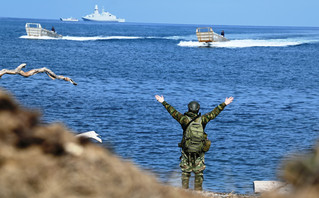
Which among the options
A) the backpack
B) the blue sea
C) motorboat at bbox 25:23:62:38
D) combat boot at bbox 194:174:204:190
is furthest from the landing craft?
the backpack

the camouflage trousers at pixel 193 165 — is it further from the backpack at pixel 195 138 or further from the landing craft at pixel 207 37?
the landing craft at pixel 207 37

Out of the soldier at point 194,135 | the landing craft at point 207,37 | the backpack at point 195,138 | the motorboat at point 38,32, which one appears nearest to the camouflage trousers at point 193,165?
the soldier at point 194,135

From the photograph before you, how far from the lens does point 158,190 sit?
2338 mm

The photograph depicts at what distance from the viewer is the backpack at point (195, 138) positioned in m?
8.11

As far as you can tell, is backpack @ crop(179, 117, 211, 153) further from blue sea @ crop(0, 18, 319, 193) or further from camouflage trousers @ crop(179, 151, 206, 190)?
blue sea @ crop(0, 18, 319, 193)

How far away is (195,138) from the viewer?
8219 millimetres

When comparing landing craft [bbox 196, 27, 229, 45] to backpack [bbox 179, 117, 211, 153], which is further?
landing craft [bbox 196, 27, 229, 45]

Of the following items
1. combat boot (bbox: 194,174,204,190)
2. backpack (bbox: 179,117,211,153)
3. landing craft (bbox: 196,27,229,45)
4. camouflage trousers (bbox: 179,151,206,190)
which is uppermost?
backpack (bbox: 179,117,211,153)

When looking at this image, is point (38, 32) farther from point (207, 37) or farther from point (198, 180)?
point (198, 180)

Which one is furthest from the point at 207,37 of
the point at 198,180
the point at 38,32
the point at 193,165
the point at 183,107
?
the point at 193,165

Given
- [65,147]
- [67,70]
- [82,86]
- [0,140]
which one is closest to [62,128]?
[65,147]

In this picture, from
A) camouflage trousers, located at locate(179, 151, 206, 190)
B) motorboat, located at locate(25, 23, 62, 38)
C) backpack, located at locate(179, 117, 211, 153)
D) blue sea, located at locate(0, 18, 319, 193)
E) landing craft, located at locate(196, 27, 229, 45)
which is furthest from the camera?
motorboat, located at locate(25, 23, 62, 38)

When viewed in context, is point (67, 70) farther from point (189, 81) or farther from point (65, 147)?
point (65, 147)

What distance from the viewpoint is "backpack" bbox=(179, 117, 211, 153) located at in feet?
26.6
